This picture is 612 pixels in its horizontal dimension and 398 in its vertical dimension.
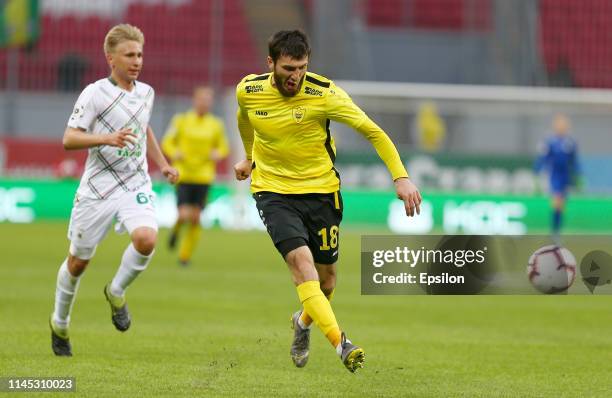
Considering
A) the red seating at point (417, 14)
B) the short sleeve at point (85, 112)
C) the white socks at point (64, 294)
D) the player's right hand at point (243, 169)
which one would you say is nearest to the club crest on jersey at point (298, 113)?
the player's right hand at point (243, 169)

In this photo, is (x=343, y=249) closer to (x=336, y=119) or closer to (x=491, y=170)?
(x=491, y=170)

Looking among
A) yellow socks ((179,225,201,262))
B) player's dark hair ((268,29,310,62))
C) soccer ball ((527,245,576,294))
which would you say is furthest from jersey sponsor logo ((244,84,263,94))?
yellow socks ((179,225,201,262))

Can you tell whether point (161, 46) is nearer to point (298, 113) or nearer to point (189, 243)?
point (189, 243)

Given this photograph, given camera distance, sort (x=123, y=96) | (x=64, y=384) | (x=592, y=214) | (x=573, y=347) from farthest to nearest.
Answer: (x=592, y=214) → (x=573, y=347) → (x=123, y=96) → (x=64, y=384)

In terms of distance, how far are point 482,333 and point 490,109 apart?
53.0ft

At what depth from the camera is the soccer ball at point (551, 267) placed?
768cm

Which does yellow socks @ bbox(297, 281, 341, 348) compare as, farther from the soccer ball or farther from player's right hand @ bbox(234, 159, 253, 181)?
the soccer ball

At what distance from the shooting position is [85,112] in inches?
317

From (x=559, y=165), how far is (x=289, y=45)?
1589 centimetres

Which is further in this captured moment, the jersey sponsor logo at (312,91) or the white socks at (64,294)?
the white socks at (64,294)

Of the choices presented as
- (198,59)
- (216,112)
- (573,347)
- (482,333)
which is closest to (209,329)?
(482,333)

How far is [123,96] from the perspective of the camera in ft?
27.1

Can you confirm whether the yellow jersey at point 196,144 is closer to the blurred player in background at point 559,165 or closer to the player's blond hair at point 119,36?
the blurred player in background at point 559,165

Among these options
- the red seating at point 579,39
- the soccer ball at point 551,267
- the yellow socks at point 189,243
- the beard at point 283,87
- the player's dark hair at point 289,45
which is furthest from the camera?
the red seating at point 579,39
